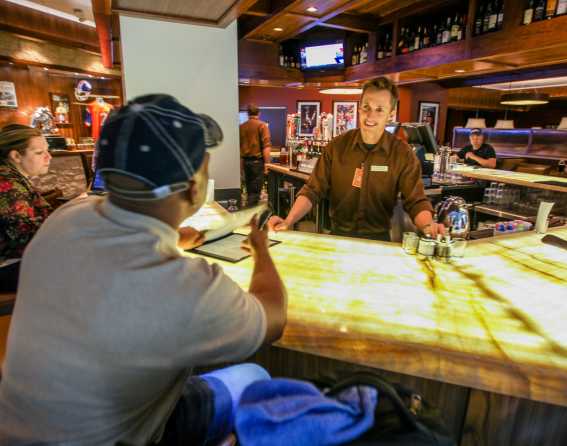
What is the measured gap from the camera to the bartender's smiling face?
214 centimetres

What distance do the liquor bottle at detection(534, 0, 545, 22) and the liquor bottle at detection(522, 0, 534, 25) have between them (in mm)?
31

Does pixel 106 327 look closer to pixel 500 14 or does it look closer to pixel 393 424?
pixel 393 424

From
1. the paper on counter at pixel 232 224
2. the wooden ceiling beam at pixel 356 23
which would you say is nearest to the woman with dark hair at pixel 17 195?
the paper on counter at pixel 232 224

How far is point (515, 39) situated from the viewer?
3523mm

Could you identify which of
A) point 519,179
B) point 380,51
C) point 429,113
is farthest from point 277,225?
point 429,113

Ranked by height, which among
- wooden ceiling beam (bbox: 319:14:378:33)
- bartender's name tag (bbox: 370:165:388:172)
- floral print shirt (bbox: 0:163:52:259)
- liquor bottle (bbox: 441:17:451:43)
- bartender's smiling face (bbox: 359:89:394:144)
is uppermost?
wooden ceiling beam (bbox: 319:14:378:33)

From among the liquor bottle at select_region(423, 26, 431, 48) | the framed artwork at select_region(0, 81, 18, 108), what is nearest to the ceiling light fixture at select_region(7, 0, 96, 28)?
the framed artwork at select_region(0, 81, 18, 108)

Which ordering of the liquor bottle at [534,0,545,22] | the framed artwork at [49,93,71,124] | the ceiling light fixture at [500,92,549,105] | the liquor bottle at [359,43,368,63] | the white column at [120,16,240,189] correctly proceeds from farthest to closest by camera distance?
the framed artwork at [49,93,71,124]
the ceiling light fixture at [500,92,549,105]
the liquor bottle at [359,43,368,63]
the liquor bottle at [534,0,545,22]
the white column at [120,16,240,189]

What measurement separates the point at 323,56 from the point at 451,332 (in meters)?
5.85

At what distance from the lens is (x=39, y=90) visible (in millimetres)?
7719

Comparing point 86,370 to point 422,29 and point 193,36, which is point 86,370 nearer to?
point 193,36

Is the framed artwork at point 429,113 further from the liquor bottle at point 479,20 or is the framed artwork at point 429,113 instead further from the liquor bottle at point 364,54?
the liquor bottle at point 479,20

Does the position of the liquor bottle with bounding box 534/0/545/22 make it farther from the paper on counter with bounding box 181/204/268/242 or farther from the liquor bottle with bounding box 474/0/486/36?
the paper on counter with bounding box 181/204/268/242

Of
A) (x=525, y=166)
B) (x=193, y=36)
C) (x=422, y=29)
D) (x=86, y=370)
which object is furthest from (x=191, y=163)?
(x=525, y=166)
